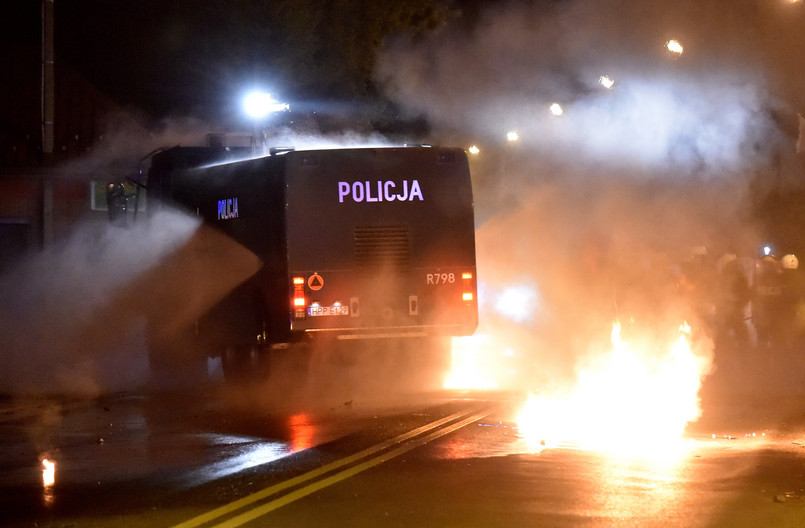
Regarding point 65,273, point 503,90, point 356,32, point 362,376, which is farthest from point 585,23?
point 65,273

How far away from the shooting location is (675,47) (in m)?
14.3

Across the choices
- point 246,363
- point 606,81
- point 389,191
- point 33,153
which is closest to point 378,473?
point 389,191

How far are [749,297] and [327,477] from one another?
14010 millimetres

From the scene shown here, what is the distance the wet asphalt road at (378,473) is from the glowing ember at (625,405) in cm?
25

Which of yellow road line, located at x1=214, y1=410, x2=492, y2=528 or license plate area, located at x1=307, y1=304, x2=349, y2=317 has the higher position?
license plate area, located at x1=307, y1=304, x2=349, y2=317

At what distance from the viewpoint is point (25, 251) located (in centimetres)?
2492

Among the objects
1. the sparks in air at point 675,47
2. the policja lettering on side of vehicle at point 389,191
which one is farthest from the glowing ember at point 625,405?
the sparks in air at point 675,47

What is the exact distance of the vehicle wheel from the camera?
14.3 m

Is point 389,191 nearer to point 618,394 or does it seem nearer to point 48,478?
point 618,394

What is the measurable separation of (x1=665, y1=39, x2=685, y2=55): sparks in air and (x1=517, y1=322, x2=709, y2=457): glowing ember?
4.02 m

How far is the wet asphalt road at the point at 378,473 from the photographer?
20.9ft

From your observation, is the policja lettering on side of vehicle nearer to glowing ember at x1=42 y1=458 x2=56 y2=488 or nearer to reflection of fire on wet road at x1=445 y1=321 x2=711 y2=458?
reflection of fire on wet road at x1=445 y1=321 x2=711 y2=458

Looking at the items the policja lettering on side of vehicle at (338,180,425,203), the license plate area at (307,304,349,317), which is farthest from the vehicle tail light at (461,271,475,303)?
the license plate area at (307,304,349,317)

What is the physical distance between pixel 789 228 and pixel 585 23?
20.1ft
